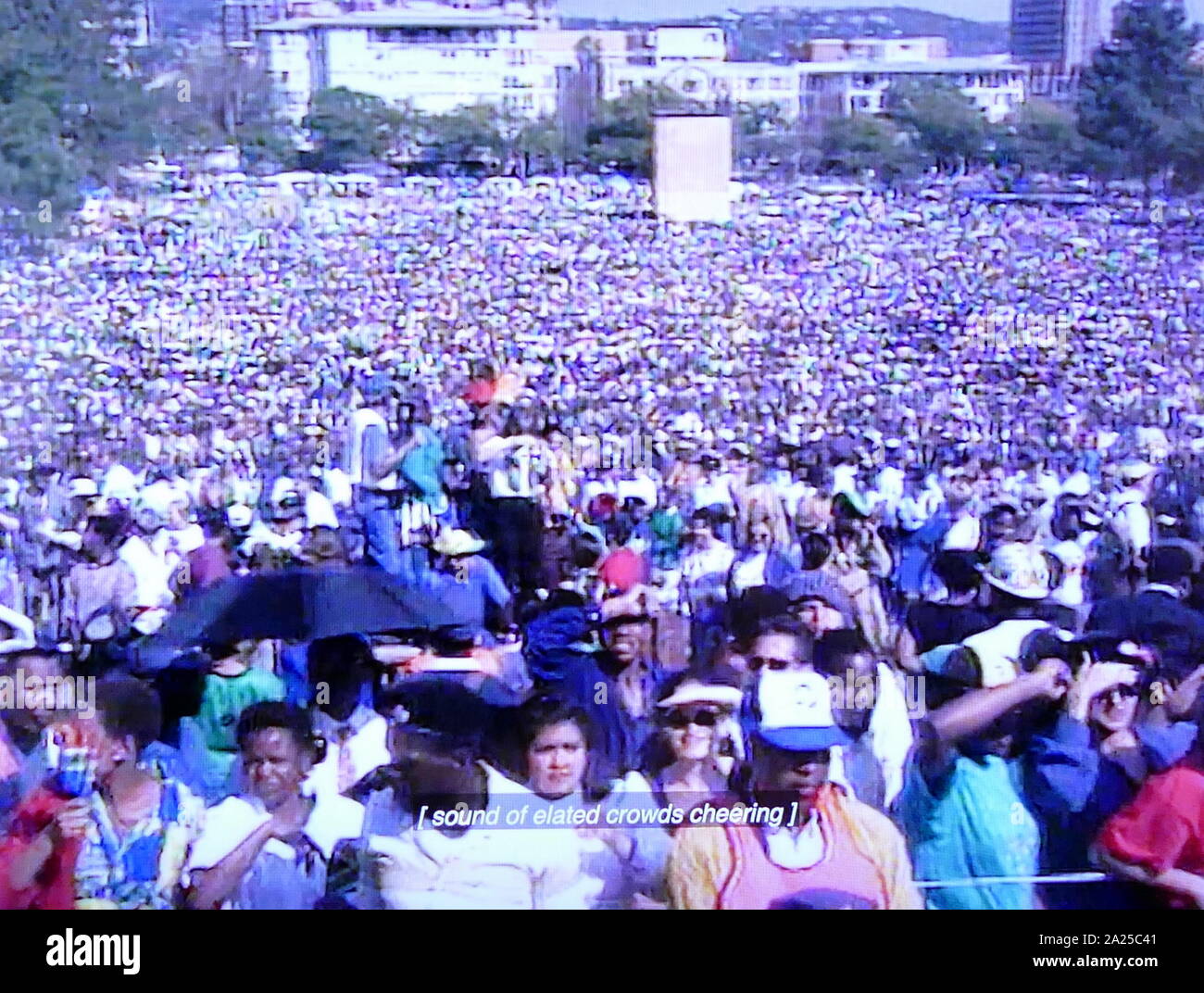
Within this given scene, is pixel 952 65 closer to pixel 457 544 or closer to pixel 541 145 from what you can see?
pixel 541 145

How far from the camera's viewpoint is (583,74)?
428 cm

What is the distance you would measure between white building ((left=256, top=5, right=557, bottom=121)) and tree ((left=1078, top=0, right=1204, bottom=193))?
1.06 meters

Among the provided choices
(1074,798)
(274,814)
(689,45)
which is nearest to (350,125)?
(689,45)

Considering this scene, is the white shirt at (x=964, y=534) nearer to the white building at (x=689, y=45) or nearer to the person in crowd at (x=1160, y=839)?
the person in crowd at (x=1160, y=839)

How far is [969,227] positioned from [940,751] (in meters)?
1.00

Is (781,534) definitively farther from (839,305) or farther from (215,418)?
(215,418)

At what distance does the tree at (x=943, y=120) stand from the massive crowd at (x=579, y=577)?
7.3 inches

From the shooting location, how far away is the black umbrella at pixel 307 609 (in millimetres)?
4191

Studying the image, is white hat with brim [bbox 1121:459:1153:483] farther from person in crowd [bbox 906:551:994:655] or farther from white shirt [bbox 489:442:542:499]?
white shirt [bbox 489:442:542:499]

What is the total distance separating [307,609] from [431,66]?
1.07 metres

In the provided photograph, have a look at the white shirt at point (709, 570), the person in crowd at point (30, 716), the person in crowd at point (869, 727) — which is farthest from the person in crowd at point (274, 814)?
the person in crowd at point (869, 727)
